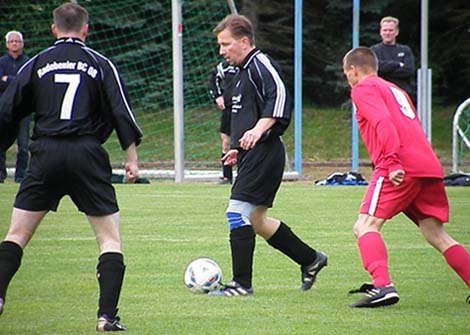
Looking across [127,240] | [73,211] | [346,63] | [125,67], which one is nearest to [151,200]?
[73,211]

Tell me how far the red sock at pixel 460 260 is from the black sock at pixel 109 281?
7.49 ft

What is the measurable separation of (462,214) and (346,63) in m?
6.12

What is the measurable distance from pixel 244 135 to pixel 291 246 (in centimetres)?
98

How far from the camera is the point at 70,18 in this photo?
21.6 ft

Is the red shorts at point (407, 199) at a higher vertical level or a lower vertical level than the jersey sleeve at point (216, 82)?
higher

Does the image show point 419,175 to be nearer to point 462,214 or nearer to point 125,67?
point 462,214

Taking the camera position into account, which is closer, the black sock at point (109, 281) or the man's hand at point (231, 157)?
the black sock at point (109, 281)

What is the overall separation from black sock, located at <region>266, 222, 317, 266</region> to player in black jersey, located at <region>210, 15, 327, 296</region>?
0.23m

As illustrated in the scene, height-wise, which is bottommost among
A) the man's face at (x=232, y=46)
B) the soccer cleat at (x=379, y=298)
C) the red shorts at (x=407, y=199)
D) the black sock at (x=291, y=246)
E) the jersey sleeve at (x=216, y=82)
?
the soccer cleat at (x=379, y=298)

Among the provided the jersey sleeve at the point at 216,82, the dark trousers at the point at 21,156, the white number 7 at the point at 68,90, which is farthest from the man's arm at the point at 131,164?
the dark trousers at the point at 21,156

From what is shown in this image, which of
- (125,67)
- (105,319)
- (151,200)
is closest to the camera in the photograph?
(105,319)

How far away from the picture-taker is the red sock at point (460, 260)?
747cm

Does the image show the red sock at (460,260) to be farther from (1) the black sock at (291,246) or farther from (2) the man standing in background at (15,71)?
(2) the man standing in background at (15,71)

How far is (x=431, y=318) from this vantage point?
704 cm
